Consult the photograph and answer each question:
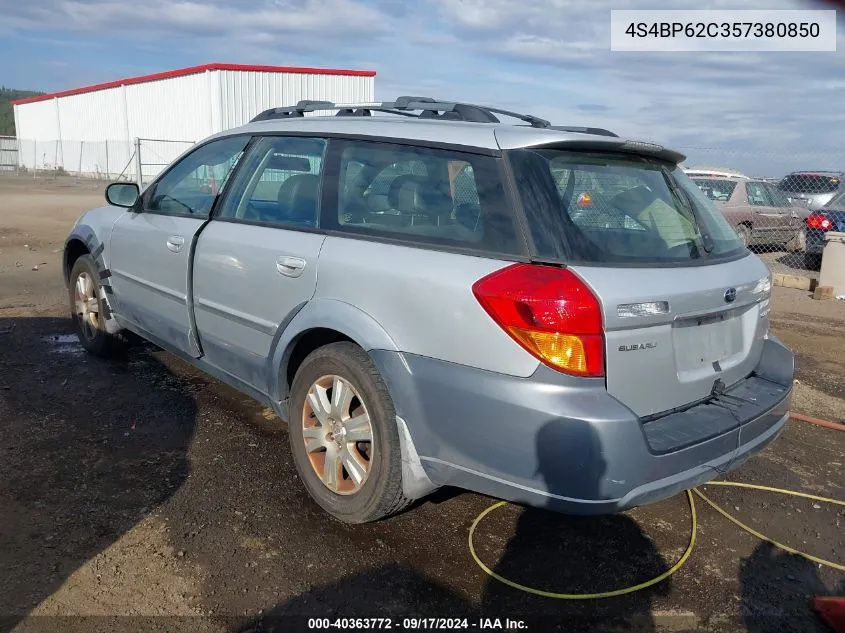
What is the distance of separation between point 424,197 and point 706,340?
1.31m

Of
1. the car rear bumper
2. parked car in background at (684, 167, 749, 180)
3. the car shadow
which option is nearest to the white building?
parked car in background at (684, 167, 749, 180)

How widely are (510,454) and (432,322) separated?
573 mm

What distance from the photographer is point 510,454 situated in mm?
2623

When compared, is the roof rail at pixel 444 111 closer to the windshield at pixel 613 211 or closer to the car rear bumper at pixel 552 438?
the windshield at pixel 613 211

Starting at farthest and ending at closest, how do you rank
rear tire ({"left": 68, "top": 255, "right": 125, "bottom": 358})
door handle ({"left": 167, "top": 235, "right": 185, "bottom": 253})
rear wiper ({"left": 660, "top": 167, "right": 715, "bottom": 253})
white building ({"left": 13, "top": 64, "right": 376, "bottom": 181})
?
1. white building ({"left": 13, "top": 64, "right": 376, "bottom": 181})
2. rear tire ({"left": 68, "top": 255, "right": 125, "bottom": 358})
3. door handle ({"left": 167, "top": 235, "right": 185, "bottom": 253})
4. rear wiper ({"left": 660, "top": 167, "right": 715, "bottom": 253})

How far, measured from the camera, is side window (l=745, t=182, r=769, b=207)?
44.3 feet

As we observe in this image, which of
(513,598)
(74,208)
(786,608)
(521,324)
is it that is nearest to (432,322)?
(521,324)

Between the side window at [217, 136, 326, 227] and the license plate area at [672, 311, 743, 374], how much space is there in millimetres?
1746

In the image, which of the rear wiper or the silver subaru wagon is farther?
the rear wiper

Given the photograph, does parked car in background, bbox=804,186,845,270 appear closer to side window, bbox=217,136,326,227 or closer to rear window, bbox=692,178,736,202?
rear window, bbox=692,178,736,202

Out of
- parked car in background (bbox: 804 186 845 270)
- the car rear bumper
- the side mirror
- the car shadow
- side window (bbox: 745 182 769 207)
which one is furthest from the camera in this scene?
side window (bbox: 745 182 769 207)

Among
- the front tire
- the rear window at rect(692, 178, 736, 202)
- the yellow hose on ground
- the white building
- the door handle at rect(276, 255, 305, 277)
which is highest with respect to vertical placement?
the white building

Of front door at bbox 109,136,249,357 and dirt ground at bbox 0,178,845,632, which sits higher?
front door at bbox 109,136,249,357

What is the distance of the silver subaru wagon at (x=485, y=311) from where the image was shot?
257cm
